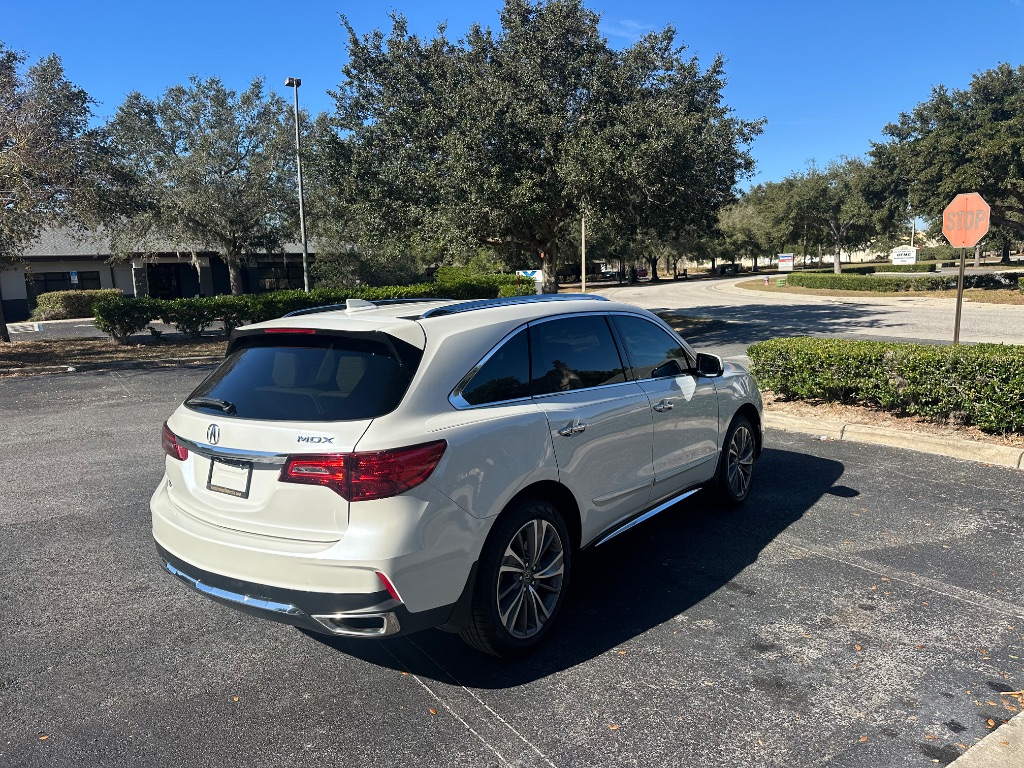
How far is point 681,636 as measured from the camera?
11.9 ft

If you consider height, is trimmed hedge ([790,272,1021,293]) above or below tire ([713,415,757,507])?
above

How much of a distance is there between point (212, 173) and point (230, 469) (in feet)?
94.4

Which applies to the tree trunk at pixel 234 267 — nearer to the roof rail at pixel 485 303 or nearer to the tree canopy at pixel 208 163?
the tree canopy at pixel 208 163

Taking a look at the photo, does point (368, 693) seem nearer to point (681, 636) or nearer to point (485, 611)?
point (485, 611)

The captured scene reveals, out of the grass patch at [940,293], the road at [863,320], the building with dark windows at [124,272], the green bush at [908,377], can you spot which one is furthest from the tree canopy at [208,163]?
the grass patch at [940,293]

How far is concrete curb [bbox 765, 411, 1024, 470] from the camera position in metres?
6.55

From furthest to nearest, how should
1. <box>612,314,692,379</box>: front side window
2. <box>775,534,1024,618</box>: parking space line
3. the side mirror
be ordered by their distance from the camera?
the side mirror, <box>612,314,692,379</box>: front side window, <box>775,534,1024,618</box>: parking space line

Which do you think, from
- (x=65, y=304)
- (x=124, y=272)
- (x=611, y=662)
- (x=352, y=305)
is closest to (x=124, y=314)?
(x=65, y=304)

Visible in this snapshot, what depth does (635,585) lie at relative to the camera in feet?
13.9

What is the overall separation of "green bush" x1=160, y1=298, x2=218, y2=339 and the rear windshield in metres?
18.0

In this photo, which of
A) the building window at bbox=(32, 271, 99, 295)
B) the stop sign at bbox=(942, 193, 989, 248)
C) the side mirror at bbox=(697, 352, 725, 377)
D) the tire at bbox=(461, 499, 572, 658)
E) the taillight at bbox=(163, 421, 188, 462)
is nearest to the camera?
the tire at bbox=(461, 499, 572, 658)

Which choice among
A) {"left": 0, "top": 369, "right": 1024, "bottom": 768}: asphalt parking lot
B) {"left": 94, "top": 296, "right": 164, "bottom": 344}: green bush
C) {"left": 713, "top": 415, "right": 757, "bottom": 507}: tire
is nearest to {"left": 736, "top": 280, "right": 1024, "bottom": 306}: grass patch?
{"left": 713, "top": 415, "right": 757, "bottom": 507}: tire

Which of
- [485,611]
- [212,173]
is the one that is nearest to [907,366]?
[485,611]

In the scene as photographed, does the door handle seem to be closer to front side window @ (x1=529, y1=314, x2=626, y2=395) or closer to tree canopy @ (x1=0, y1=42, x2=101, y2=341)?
front side window @ (x1=529, y1=314, x2=626, y2=395)
